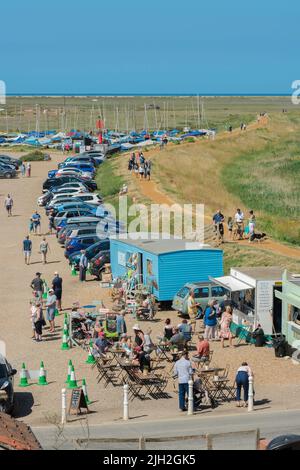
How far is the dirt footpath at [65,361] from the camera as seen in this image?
20966 millimetres

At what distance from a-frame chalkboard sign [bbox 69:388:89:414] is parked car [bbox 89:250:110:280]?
15550 millimetres

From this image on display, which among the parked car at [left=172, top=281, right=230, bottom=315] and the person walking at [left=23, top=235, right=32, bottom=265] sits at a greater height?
the person walking at [left=23, top=235, right=32, bottom=265]

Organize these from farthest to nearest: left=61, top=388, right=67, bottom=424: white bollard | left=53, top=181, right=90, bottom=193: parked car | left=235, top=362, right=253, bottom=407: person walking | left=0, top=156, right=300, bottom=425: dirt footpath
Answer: left=53, top=181, right=90, bottom=193: parked car < left=0, top=156, right=300, bottom=425: dirt footpath < left=235, top=362, right=253, bottom=407: person walking < left=61, top=388, right=67, bottom=424: white bollard

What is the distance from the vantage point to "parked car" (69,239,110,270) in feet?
123

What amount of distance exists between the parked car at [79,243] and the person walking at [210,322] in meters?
12.6

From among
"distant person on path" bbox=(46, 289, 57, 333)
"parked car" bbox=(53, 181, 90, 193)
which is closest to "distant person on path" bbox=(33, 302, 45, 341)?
"distant person on path" bbox=(46, 289, 57, 333)

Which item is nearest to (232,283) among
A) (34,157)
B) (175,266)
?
(175,266)

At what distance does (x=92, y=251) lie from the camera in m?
37.7

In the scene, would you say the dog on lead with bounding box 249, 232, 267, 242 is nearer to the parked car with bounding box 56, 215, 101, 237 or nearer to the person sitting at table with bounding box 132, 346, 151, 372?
the parked car with bounding box 56, 215, 101, 237

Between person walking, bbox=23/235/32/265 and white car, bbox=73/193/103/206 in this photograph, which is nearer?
person walking, bbox=23/235/32/265

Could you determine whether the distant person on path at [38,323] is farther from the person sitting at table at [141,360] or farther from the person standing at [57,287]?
the person sitting at table at [141,360]

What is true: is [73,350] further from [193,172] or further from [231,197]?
[193,172]

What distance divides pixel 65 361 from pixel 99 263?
11232 mm

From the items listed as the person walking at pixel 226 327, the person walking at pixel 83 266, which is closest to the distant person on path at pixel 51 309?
the person walking at pixel 226 327
